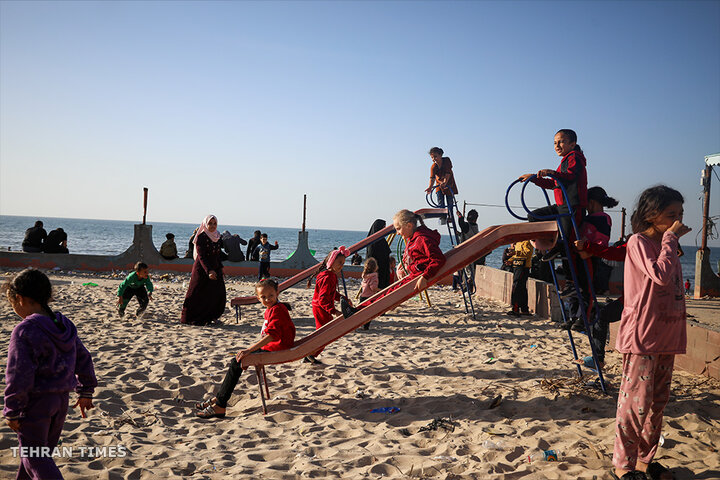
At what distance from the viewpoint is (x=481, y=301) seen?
11570 mm

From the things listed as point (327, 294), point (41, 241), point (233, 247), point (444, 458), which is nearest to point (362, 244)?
point (327, 294)

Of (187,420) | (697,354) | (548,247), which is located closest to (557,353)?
(697,354)

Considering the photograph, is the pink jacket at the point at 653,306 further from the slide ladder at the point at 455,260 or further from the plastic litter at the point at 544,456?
the slide ladder at the point at 455,260

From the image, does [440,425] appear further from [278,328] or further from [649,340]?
[649,340]

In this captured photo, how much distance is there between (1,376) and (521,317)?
8182 millimetres

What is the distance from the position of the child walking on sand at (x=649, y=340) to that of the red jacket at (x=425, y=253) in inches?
75.4

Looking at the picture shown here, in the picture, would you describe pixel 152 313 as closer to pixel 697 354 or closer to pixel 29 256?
pixel 697 354

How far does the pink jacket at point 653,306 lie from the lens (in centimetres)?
273

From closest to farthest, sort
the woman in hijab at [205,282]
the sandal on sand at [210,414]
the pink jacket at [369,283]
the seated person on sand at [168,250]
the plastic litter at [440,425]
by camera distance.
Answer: the plastic litter at [440,425] < the sandal on sand at [210,414] < the woman in hijab at [205,282] < the pink jacket at [369,283] < the seated person on sand at [168,250]

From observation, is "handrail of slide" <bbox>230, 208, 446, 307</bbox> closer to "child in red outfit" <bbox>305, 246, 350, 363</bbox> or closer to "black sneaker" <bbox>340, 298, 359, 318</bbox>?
"child in red outfit" <bbox>305, 246, 350, 363</bbox>

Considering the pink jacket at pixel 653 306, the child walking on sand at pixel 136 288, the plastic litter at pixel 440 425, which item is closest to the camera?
the pink jacket at pixel 653 306

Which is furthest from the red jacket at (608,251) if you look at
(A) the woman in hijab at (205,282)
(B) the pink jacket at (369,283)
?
(A) the woman in hijab at (205,282)

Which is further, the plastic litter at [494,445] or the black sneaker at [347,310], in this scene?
the black sneaker at [347,310]

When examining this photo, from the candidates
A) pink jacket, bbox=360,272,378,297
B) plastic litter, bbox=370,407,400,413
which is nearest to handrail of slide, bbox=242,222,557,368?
plastic litter, bbox=370,407,400,413
